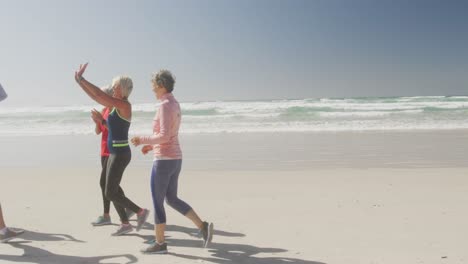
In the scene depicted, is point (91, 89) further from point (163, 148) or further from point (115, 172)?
point (115, 172)

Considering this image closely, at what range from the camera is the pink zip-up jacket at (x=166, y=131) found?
12.4 ft

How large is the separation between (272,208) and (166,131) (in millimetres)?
2598

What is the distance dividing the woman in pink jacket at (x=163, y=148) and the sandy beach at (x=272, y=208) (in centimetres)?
40

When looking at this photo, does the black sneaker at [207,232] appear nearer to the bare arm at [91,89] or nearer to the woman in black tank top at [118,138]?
the woman in black tank top at [118,138]

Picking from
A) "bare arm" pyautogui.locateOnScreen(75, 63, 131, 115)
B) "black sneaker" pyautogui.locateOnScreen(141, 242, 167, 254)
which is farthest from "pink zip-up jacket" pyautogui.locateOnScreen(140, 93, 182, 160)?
"black sneaker" pyautogui.locateOnScreen(141, 242, 167, 254)

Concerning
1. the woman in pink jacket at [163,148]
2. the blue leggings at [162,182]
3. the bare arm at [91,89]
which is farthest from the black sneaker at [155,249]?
the bare arm at [91,89]

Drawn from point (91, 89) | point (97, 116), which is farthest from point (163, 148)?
point (97, 116)

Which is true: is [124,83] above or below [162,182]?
above

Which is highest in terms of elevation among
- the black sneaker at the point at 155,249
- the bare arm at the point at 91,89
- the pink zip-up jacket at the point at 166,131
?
the bare arm at the point at 91,89

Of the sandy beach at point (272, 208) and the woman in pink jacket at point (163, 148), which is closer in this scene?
the woman in pink jacket at point (163, 148)

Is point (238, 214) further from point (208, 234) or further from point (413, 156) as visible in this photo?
point (413, 156)

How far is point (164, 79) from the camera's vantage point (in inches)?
155

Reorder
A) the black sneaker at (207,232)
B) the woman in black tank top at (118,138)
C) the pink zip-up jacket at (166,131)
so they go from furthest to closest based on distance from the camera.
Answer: the woman in black tank top at (118,138)
the black sneaker at (207,232)
the pink zip-up jacket at (166,131)

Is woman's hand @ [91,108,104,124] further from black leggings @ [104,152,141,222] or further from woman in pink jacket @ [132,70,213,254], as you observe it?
woman in pink jacket @ [132,70,213,254]
